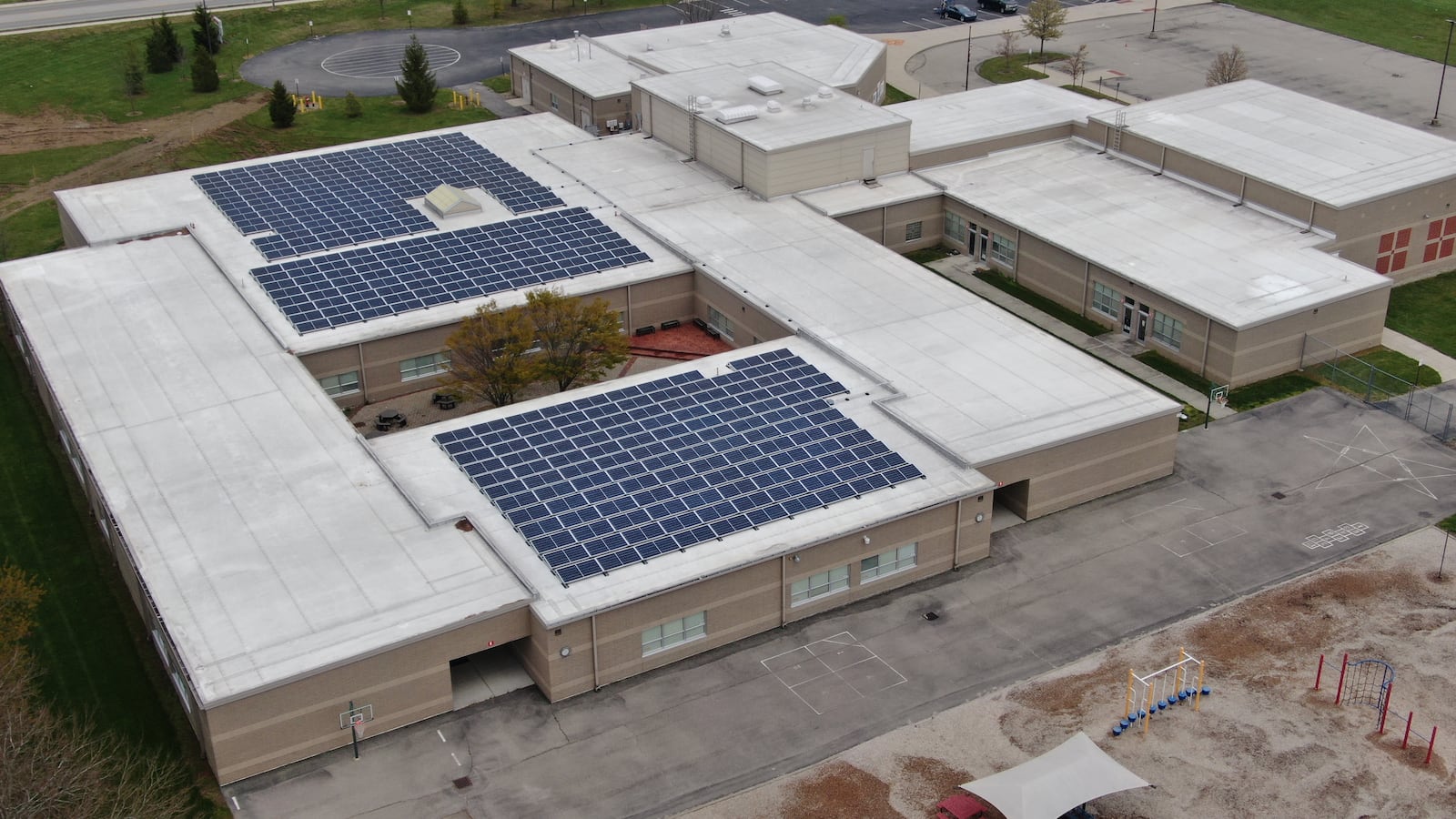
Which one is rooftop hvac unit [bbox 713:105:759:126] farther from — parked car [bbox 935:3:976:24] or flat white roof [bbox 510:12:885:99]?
parked car [bbox 935:3:976:24]

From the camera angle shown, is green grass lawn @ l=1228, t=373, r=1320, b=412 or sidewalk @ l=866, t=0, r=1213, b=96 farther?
sidewalk @ l=866, t=0, r=1213, b=96

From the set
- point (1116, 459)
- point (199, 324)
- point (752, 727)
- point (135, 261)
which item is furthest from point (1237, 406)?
point (135, 261)

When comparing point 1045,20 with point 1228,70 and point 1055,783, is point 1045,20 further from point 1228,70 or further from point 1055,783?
point 1055,783

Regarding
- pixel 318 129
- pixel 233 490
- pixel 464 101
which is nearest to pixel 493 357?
pixel 233 490

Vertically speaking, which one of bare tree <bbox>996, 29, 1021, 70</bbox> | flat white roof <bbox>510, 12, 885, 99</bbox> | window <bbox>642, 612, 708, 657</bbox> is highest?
flat white roof <bbox>510, 12, 885, 99</bbox>

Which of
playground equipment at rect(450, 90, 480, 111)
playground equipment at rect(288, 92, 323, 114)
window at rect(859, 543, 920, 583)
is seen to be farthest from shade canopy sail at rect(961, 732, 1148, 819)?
playground equipment at rect(288, 92, 323, 114)

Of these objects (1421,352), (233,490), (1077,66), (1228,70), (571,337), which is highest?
(1228,70)
